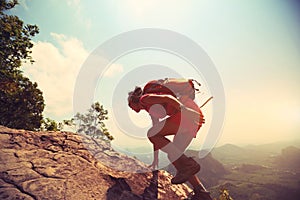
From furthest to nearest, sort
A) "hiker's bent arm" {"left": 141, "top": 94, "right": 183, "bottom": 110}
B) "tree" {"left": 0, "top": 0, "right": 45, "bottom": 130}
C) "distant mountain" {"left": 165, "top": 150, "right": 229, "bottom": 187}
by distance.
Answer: "distant mountain" {"left": 165, "top": 150, "right": 229, "bottom": 187}, "tree" {"left": 0, "top": 0, "right": 45, "bottom": 130}, "hiker's bent arm" {"left": 141, "top": 94, "right": 183, "bottom": 110}

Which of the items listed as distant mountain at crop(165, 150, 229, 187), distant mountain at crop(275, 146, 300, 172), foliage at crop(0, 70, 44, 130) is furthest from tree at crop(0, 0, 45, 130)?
distant mountain at crop(275, 146, 300, 172)

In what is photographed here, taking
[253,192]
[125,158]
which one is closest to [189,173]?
[125,158]

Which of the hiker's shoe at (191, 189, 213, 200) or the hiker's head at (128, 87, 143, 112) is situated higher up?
the hiker's head at (128, 87, 143, 112)

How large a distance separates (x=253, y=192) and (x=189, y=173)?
109509 millimetres

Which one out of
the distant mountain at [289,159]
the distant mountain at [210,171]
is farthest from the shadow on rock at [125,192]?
the distant mountain at [289,159]

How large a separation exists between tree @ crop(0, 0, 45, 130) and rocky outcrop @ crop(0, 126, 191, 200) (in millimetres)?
12286

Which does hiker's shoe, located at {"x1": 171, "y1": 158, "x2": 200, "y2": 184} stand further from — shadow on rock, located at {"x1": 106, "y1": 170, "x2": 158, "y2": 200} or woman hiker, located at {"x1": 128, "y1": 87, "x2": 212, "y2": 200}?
shadow on rock, located at {"x1": 106, "y1": 170, "x2": 158, "y2": 200}

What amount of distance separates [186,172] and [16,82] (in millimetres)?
16576

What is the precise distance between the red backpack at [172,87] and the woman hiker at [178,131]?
0.14 m

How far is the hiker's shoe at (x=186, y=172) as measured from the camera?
275 cm

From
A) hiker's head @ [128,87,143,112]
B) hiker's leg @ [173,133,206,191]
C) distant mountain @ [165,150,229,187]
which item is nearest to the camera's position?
hiker's leg @ [173,133,206,191]

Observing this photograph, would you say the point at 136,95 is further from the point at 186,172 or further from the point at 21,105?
the point at 21,105

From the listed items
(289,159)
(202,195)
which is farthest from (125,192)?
(289,159)

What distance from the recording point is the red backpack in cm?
313
